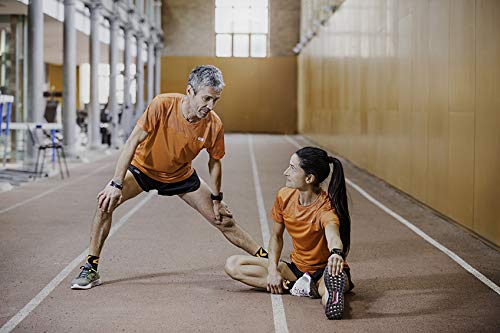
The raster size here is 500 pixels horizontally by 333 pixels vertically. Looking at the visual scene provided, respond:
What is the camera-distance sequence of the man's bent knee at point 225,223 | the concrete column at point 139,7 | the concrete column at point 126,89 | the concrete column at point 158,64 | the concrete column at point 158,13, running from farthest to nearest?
the concrete column at point 158,64 → the concrete column at point 158,13 → the concrete column at point 139,7 → the concrete column at point 126,89 → the man's bent knee at point 225,223

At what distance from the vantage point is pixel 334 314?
506cm

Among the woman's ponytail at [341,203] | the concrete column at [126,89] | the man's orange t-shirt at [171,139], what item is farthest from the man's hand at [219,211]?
the concrete column at [126,89]

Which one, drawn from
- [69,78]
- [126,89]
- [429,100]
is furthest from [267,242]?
[126,89]

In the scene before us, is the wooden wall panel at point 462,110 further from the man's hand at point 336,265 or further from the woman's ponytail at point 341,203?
the man's hand at point 336,265

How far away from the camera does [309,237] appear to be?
5465mm

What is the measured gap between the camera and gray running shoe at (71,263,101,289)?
5922 mm

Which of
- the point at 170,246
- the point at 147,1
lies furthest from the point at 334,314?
the point at 147,1

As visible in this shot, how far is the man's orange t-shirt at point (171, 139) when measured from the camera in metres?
5.93

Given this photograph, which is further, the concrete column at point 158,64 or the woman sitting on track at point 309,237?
the concrete column at point 158,64

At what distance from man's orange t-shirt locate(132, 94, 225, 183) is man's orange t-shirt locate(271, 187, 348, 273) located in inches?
29.1

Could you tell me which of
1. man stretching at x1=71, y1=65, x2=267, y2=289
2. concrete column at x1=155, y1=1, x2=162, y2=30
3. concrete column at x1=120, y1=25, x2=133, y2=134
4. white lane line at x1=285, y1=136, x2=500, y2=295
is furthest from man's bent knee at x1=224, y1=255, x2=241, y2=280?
concrete column at x1=155, y1=1, x2=162, y2=30

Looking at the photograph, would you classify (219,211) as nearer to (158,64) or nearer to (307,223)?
(307,223)

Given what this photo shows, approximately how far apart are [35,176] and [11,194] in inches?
92.4

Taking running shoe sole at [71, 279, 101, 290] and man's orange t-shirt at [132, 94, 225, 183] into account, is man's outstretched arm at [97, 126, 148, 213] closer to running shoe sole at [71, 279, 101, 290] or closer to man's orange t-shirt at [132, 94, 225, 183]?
man's orange t-shirt at [132, 94, 225, 183]
